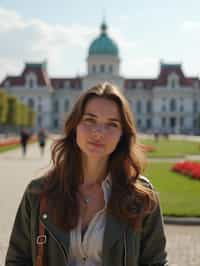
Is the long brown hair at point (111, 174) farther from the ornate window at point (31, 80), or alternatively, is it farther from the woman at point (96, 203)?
the ornate window at point (31, 80)

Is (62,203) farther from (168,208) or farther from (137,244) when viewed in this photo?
(168,208)

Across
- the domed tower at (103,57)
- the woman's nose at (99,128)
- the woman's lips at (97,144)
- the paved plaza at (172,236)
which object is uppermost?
the domed tower at (103,57)

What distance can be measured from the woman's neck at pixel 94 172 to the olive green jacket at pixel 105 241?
25cm

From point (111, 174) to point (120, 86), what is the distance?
92214 millimetres

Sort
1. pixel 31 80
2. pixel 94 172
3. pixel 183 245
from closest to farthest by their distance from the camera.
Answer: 1. pixel 94 172
2. pixel 183 245
3. pixel 31 80

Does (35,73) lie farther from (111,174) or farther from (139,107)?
(111,174)

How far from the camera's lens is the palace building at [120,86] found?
312 ft

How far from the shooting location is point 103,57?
94.1m

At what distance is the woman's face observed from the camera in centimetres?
273

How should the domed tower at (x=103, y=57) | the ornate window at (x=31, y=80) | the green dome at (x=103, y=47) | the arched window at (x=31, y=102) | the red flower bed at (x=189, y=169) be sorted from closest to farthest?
the red flower bed at (x=189, y=169) → the green dome at (x=103, y=47) → the domed tower at (x=103, y=57) → the ornate window at (x=31, y=80) → the arched window at (x=31, y=102)

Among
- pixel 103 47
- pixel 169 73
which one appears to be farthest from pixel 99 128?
pixel 169 73

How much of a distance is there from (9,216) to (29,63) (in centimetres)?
9098

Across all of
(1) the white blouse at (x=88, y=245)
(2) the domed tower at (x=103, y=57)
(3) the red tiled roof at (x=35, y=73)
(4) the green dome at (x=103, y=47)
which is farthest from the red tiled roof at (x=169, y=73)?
(1) the white blouse at (x=88, y=245)

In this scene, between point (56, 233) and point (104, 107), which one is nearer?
point (56, 233)
